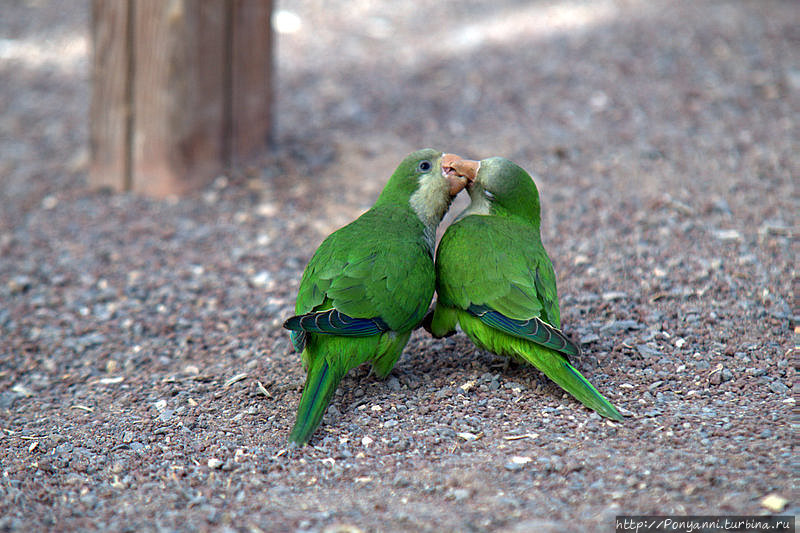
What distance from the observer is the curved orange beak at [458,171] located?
3883 millimetres

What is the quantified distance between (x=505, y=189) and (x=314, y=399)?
1415 mm

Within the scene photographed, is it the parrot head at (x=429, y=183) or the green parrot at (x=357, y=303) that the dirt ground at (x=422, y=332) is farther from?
the parrot head at (x=429, y=183)

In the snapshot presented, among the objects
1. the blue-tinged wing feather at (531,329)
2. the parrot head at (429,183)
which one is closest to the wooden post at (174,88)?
the parrot head at (429,183)

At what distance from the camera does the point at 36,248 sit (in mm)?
5160

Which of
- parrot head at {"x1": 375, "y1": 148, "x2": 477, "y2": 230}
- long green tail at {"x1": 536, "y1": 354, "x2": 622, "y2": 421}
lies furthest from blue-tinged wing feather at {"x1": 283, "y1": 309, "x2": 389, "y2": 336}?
parrot head at {"x1": 375, "y1": 148, "x2": 477, "y2": 230}

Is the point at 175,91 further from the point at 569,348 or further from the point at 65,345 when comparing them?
the point at 569,348

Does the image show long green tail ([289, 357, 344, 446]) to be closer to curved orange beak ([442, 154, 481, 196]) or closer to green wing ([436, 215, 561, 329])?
green wing ([436, 215, 561, 329])

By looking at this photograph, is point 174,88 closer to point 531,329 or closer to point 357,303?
point 357,303

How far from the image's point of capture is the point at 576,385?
3.11 metres

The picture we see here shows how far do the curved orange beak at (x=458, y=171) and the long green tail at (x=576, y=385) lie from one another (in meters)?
1.10

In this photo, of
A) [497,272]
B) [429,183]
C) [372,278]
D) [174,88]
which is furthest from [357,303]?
[174,88]

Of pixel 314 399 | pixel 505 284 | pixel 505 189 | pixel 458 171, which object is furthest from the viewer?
pixel 458 171

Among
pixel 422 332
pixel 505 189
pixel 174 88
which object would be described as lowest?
pixel 422 332

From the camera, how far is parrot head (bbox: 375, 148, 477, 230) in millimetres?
3893
